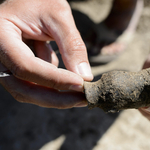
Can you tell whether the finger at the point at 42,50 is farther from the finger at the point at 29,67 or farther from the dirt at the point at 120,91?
the dirt at the point at 120,91

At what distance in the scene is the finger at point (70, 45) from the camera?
131 centimetres

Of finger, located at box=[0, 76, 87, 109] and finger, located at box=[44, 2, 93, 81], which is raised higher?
finger, located at box=[44, 2, 93, 81]

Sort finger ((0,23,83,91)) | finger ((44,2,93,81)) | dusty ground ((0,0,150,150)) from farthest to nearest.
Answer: dusty ground ((0,0,150,150)) → finger ((44,2,93,81)) → finger ((0,23,83,91))

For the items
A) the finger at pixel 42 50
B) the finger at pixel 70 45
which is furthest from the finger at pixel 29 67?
the finger at pixel 42 50

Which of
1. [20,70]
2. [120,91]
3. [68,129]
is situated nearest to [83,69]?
[120,91]

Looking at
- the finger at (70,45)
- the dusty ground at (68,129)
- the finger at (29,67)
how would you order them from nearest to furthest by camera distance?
the finger at (29,67)
the finger at (70,45)
the dusty ground at (68,129)

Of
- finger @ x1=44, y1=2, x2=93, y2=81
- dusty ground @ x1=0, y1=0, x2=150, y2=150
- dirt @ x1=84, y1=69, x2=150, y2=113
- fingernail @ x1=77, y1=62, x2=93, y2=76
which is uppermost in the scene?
finger @ x1=44, y1=2, x2=93, y2=81

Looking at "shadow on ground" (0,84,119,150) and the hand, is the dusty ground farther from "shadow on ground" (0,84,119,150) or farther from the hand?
the hand

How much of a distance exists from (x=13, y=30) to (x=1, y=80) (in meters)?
0.45

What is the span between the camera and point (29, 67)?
3.91 feet

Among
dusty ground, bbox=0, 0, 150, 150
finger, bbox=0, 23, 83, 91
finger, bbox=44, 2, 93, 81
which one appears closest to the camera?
finger, bbox=0, 23, 83, 91

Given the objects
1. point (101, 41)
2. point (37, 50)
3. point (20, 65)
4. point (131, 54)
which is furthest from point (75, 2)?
point (20, 65)

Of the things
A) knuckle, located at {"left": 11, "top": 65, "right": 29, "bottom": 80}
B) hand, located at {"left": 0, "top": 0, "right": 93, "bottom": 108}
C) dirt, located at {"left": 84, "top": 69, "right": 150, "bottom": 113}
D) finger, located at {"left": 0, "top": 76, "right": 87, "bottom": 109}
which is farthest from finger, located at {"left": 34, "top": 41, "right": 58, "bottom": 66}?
dirt, located at {"left": 84, "top": 69, "right": 150, "bottom": 113}

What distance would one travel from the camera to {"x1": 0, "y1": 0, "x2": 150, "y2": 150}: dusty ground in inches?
69.1
